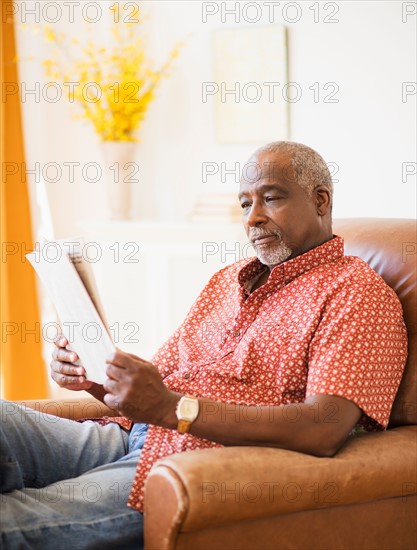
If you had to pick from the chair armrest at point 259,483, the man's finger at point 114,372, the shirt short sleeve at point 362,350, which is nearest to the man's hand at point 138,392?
the man's finger at point 114,372

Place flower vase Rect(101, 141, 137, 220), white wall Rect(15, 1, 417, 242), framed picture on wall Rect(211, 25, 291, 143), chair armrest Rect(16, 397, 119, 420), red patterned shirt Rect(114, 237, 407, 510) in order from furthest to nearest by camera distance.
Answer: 1. flower vase Rect(101, 141, 137, 220)
2. framed picture on wall Rect(211, 25, 291, 143)
3. white wall Rect(15, 1, 417, 242)
4. chair armrest Rect(16, 397, 119, 420)
5. red patterned shirt Rect(114, 237, 407, 510)

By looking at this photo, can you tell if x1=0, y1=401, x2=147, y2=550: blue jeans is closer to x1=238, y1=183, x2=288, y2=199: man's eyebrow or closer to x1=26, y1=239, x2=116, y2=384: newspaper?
x1=26, y1=239, x2=116, y2=384: newspaper

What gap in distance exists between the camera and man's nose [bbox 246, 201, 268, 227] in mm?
1877

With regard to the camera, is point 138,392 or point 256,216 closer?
point 138,392

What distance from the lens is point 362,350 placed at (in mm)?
1601

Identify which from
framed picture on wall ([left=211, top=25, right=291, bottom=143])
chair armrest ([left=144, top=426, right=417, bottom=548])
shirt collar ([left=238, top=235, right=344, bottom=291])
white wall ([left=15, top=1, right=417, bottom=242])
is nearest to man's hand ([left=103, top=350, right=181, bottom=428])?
chair armrest ([left=144, top=426, right=417, bottom=548])

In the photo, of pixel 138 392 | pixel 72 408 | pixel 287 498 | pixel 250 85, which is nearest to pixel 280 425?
pixel 287 498

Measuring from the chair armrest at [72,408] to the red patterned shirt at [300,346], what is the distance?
0.27m

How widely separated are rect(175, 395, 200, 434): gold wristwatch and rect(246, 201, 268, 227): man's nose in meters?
0.52

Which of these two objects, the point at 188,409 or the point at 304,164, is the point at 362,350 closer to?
the point at 188,409

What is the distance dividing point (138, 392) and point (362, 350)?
1.48ft

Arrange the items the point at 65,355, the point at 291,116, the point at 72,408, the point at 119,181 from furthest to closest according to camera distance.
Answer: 1. the point at 119,181
2. the point at 291,116
3. the point at 72,408
4. the point at 65,355

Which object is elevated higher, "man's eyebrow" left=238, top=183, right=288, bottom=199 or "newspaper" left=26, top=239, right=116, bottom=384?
"man's eyebrow" left=238, top=183, right=288, bottom=199

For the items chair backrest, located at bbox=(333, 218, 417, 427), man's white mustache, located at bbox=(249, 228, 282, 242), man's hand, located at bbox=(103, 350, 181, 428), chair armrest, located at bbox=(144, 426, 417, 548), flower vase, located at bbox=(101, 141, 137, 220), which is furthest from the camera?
flower vase, located at bbox=(101, 141, 137, 220)
